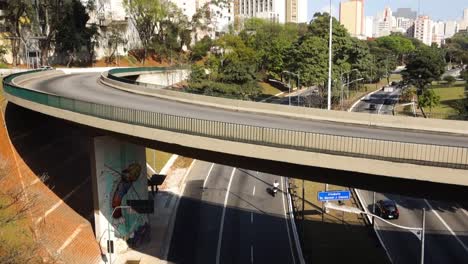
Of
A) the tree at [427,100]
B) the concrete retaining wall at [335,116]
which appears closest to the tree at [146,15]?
the tree at [427,100]

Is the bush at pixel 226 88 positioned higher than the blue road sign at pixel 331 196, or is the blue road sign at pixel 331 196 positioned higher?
the bush at pixel 226 88

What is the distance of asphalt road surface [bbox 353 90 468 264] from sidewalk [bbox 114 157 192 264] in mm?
17049

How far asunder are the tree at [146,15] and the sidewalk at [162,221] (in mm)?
60794

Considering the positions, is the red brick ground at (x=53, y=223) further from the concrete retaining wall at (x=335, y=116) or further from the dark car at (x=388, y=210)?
the dark car at (x=388, y=210)

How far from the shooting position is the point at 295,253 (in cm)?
3278

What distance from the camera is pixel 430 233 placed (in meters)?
35.1

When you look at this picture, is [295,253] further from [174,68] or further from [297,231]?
[174,68]

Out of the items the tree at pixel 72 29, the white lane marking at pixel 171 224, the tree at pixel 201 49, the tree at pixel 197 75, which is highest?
the tree at pixel 72 29

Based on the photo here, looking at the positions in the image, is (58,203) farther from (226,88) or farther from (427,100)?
(427,100)

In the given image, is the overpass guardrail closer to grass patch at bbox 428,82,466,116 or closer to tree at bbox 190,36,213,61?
grass patch at bbox 428,82,466,116

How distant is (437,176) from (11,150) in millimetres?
32793

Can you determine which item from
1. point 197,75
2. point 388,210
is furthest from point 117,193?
point 197,75

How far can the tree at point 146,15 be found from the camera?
104856 mm

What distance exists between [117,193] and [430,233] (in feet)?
80.4
